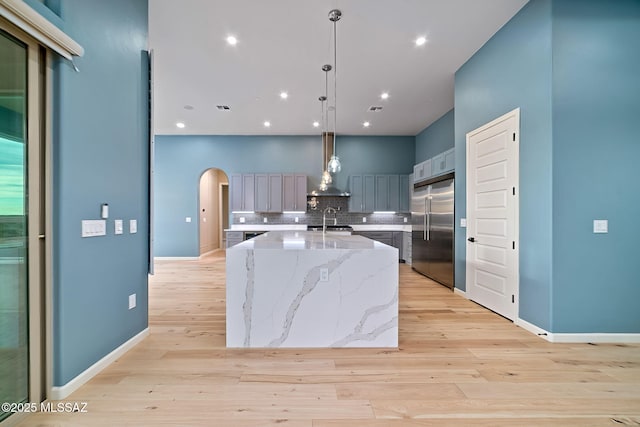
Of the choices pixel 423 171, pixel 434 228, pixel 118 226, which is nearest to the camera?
pixel 118 226

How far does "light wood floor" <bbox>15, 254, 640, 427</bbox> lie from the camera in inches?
64.1

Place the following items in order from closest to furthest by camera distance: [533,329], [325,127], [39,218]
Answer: [39,218], [533,329], [325,127]

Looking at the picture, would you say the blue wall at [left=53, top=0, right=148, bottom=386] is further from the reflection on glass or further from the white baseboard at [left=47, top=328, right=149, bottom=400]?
the reflection on glass

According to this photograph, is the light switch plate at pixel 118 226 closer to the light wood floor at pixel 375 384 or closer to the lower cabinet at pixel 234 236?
the light wood floor at pixel 375 384

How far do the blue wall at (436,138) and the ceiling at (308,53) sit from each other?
0.27m

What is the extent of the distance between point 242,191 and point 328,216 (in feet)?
7.40

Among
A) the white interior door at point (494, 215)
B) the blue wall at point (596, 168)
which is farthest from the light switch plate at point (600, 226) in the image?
the white interior door at point (494, 215)

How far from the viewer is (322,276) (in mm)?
2439

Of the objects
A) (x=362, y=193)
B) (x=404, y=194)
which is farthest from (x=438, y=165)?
(x=362, y=193)

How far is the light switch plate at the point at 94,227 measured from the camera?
77.2 inches

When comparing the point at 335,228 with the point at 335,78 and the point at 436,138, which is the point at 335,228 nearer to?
the point at 436,138

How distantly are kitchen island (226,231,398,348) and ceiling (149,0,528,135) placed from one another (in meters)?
2.44

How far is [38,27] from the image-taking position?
1.58 metres

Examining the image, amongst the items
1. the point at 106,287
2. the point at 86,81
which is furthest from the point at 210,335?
the point at 86,81
